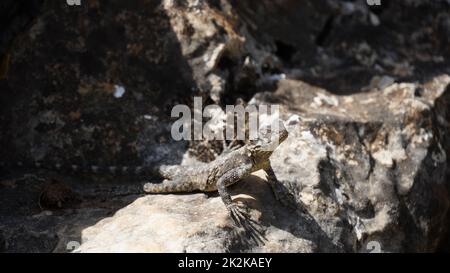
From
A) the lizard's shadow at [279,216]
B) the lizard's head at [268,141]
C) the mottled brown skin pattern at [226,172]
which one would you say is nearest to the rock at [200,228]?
the lizard's shadow at [279,216]

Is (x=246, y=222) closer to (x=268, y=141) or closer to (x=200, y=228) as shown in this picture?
(x=200, y=228)

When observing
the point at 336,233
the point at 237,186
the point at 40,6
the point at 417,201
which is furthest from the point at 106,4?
the point at 417,201

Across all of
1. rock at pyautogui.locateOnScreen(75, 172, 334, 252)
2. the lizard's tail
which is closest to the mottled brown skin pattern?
the lizard's tail

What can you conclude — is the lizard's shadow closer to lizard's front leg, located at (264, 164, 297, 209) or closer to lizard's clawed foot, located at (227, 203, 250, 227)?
lizard's front leg, located at (264, 164, 297, 209)

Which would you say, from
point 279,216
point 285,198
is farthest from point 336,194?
point 279,216

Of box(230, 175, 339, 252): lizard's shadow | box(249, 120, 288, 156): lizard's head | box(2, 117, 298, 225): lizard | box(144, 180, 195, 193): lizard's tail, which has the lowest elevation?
box(230, 175, 339, 252): lizard's shadow

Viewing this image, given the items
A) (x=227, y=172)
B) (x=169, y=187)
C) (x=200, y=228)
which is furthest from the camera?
(x=169, y=187)
